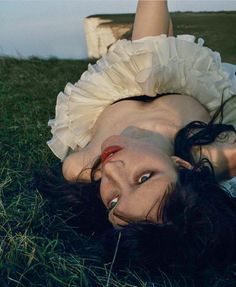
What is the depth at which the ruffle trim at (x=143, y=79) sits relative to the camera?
117 inches

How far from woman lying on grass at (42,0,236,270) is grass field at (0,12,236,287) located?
0.09 metres

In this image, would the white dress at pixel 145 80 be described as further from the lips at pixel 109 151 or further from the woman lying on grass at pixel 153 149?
the lips at pixel 109 151

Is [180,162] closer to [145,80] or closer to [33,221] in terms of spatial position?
[145,80]

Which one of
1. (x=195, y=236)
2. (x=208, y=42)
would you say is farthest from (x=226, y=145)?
(x=208, y=42)

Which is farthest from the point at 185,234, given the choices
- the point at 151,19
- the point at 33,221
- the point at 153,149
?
the point at 151,19

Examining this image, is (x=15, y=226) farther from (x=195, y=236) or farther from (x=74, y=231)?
(x=195, y=236)

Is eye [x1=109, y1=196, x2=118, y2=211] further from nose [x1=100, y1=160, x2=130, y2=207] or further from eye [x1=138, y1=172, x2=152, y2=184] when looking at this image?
eye [x1=138, y1=172, x2=152, y2=184]

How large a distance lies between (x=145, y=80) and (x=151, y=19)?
0.70 metres

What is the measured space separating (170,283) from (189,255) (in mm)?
116

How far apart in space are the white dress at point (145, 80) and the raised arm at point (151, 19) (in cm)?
27

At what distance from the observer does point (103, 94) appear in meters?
3.16

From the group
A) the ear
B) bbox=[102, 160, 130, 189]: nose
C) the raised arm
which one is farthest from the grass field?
the raised arm

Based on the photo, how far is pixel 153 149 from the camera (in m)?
2.42

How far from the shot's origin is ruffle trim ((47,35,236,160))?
298cm
